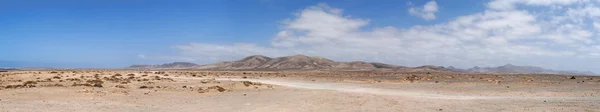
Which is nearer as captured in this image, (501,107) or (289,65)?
(501,107)

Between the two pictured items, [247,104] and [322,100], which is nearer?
[247,104]

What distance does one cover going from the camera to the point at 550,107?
17609mm

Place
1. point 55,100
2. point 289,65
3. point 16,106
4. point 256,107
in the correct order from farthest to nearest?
point 289,65 → point 55,100 → point 256,107 → point 16,106

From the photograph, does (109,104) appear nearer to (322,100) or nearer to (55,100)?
(55,100)

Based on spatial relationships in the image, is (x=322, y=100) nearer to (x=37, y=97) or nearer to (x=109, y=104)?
(x=109, y=104)

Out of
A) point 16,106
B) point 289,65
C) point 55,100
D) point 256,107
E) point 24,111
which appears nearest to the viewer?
point 24,111

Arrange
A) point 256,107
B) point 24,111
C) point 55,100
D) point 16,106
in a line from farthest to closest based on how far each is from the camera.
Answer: point 55,100
point 256,107
point 16,106
point 24,111

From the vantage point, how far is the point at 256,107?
58.0ft

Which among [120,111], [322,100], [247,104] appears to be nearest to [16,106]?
[120,111]

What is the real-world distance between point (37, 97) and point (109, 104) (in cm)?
436

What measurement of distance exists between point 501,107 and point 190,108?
11689 mm

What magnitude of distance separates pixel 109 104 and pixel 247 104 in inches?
207

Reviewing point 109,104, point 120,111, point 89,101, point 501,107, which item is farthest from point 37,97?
point 501,107

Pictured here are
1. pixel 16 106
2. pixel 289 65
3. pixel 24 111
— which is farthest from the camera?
pixel 289 65
